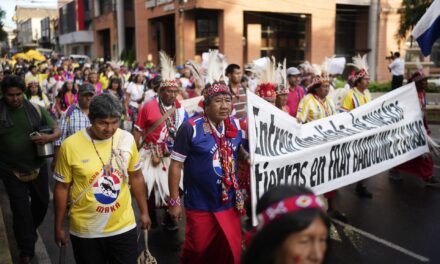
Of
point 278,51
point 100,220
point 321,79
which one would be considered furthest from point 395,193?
point 278,51

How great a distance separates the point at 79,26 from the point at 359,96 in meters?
51.1

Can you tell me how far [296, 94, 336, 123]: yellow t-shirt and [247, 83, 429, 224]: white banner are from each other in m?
0.36

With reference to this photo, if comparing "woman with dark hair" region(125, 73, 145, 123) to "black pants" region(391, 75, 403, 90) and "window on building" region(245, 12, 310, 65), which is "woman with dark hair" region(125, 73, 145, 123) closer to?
"black pants" region(391, 75, 403, 90)

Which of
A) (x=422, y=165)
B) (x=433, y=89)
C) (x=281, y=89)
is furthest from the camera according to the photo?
(x=433, y=89)

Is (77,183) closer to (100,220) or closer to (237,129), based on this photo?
(100,220)

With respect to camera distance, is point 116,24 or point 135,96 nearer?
point 135,96

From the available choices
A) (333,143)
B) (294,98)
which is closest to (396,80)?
(294,98)

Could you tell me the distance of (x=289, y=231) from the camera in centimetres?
170

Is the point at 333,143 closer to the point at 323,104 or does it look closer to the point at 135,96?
the point at 323,104

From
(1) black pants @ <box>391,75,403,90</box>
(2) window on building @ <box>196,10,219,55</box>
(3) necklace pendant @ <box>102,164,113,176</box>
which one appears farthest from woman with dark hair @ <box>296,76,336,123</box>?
(2) window on building @ <box>196,10,219,55</box>

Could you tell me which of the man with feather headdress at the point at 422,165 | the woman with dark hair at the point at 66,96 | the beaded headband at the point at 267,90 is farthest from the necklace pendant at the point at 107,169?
the woman with dark hair at the point at 66,96

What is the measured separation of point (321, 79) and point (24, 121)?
12.6 ft

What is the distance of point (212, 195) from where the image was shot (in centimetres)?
389

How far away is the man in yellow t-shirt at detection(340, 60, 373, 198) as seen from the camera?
692cm
